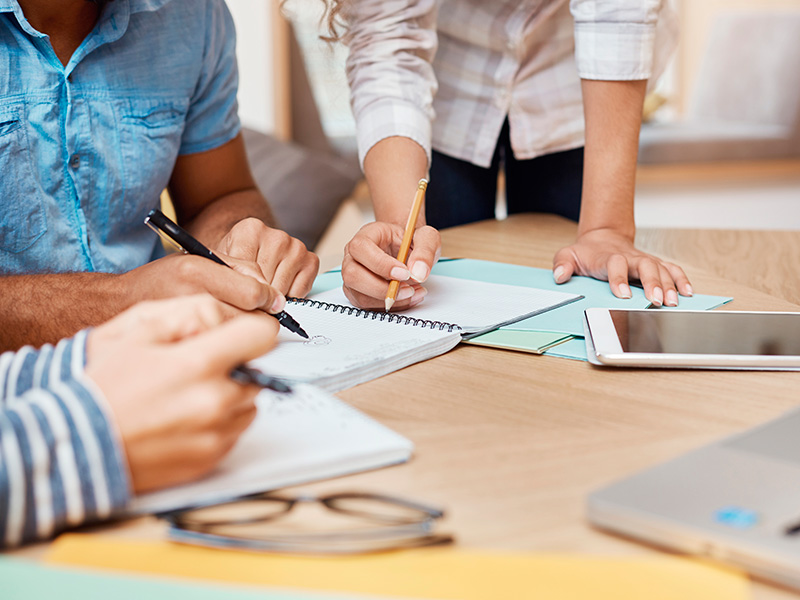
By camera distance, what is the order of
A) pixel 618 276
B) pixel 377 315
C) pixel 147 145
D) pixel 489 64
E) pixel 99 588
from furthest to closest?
pixel 489 64 < pixel 147 145 < pixel 618 276 < pixel 377 315 < pixel 99 588

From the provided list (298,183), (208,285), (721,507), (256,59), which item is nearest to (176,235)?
(208,285)

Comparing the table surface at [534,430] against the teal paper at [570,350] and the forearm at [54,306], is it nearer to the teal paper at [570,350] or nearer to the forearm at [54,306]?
the teal paper at [570,350]

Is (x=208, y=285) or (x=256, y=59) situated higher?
(x=256, y=59)

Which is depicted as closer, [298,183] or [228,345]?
[228,345]

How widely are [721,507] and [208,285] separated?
1.50 feet

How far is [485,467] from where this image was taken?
0.49m

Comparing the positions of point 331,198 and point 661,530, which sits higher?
point 331,198

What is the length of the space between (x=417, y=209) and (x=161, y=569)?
56 centimetres

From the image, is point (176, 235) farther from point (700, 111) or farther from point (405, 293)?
point (700, 111)

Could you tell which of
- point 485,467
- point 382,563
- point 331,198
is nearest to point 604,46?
point 485,467

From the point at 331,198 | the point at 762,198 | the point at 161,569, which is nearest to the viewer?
the point at 161,569

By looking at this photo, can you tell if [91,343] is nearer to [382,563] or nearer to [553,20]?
[382,563]

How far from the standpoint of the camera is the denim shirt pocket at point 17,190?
91cm

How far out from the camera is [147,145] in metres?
1.05
